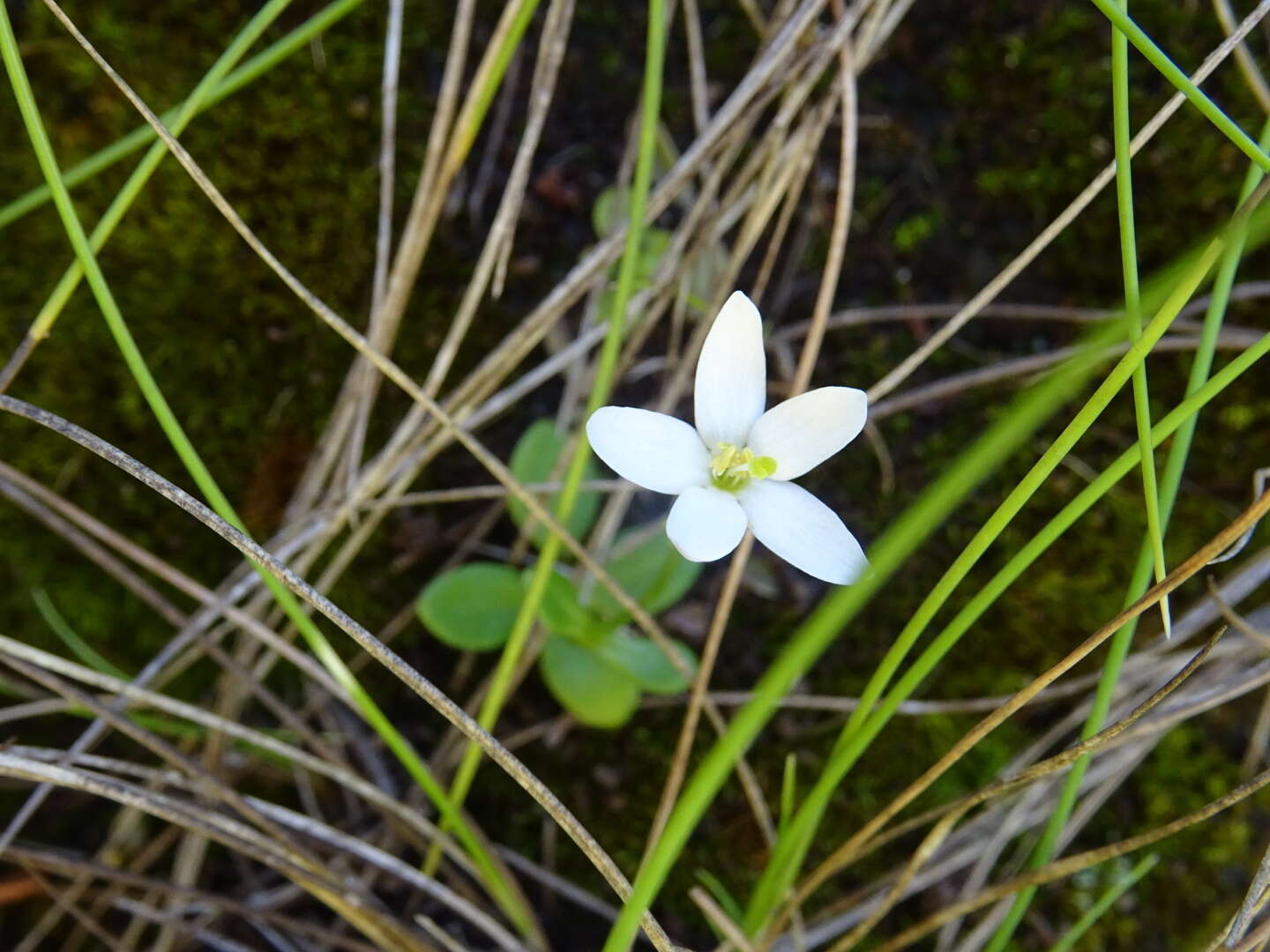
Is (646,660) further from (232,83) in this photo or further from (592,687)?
(232,83)

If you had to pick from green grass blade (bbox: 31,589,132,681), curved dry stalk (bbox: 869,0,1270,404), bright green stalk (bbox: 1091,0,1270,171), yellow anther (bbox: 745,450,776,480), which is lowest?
green grass blade (bbox: 31,589,132,681)

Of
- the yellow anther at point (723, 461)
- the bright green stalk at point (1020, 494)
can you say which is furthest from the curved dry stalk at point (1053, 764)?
the yellow anther at point (723, 461)

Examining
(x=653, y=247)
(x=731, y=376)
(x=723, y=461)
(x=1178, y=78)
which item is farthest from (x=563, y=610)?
(x=1178, y=78)

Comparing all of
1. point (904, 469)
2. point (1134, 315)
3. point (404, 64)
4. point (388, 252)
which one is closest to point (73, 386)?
point (388, 252)

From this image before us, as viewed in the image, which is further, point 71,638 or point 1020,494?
point 71,638

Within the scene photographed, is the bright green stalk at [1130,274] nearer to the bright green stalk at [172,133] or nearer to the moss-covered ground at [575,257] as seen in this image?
the moss-covered ground at [575,257]

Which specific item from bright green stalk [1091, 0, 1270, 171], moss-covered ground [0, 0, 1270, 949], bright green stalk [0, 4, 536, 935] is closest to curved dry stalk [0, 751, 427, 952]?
bright green stalk [0, 4, 536, 935]

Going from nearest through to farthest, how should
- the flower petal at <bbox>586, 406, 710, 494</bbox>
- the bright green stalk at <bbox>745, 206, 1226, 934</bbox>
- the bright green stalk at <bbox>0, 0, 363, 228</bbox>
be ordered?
1. the bright green stalk at <bbox>745, 206, 1226, 934</bbox>
2. the flower petal at <bbox>586, 406, 710, 494</bbox>
3. the bright green stalk at <bbox>0, 0, 363, 228</bbox>

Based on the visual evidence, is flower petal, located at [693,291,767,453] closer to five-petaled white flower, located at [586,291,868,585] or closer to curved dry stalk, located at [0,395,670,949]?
five-petaled white flower, located at [586,291,868,585]
